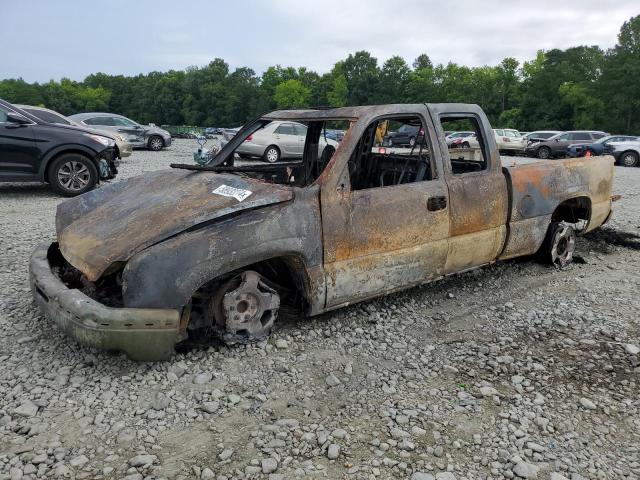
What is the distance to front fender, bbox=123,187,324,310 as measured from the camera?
2.96 meters

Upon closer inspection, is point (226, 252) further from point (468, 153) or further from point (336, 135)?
point (468, 153)

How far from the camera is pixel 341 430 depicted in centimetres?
263

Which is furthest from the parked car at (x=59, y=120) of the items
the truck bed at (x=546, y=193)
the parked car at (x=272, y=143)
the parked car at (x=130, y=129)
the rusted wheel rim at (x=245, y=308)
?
the truck bed at (x=546, y=193)

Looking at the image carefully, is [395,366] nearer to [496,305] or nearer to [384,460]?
[384,460]

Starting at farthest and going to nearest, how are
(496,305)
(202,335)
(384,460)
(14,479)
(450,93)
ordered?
(450,93)
(496,305)
(202,335)
(384,460)
(14,479)

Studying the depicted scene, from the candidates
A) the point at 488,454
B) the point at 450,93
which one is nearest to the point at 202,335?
the point at 488,454

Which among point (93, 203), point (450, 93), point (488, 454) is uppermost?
point (450, 93)

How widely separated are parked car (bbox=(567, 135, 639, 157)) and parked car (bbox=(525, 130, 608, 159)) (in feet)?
4.04

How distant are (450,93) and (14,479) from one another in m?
83.3

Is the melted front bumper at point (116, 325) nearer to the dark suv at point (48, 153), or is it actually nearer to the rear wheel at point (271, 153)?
the dark suv at point (48, 153)

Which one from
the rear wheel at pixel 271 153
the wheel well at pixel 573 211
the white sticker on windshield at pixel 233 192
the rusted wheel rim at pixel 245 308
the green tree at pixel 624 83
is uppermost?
the green tree at pixel 624 83

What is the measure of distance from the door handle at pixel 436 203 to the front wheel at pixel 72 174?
7.31m

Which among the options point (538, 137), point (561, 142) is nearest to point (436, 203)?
point (561, 142)

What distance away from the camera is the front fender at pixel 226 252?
2955 mm
